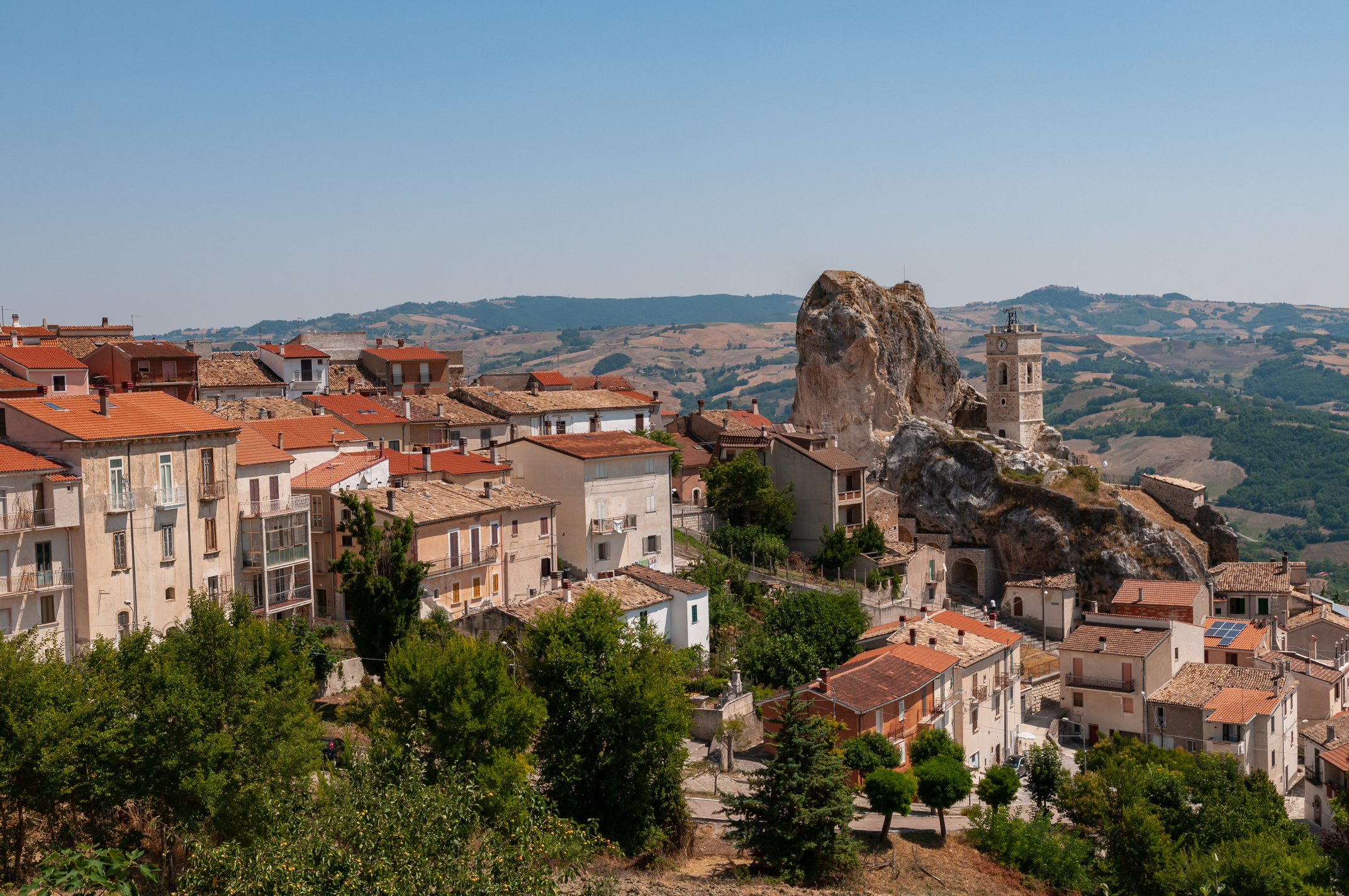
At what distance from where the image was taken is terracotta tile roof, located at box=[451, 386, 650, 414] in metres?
67.4

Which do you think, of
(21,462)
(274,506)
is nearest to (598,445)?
(274,506)

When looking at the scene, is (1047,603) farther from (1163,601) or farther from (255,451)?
(255,451)

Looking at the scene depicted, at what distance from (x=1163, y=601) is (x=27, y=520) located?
4961cm

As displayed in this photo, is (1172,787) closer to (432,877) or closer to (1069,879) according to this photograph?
(1069,879)

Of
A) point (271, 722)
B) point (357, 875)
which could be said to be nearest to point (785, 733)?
point (271, 722)

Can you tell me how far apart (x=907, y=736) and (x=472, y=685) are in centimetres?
1727

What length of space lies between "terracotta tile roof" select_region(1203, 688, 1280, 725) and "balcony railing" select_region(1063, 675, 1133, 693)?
3.08 metres

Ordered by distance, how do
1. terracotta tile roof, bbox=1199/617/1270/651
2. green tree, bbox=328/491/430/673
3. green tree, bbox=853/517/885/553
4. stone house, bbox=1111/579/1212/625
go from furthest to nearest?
green tree, bbox=853/517/885/553
stone house, bbox=1111/579/1212/625
terracotta tile roof, bbox=1199/617/1270/651
green tree, bbox=328/491/430/673

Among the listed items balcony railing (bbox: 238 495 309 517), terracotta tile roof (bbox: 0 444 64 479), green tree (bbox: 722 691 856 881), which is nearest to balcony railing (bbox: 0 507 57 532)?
terracotta tile roof (bbox: 0 444 64 479)

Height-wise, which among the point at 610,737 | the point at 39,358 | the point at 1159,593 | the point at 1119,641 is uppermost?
the point at 39,358

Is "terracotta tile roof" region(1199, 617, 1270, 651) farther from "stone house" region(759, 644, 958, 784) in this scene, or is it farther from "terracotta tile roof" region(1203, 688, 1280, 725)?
"stone house" region(759, 644, 958, 784)

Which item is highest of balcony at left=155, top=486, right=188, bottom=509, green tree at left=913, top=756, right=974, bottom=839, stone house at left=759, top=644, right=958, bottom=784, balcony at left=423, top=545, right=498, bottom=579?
balcony at left=155, top=486, right=188, bottom=509

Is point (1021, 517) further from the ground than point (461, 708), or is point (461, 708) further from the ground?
point (461, 708)

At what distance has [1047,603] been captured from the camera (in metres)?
62.6
